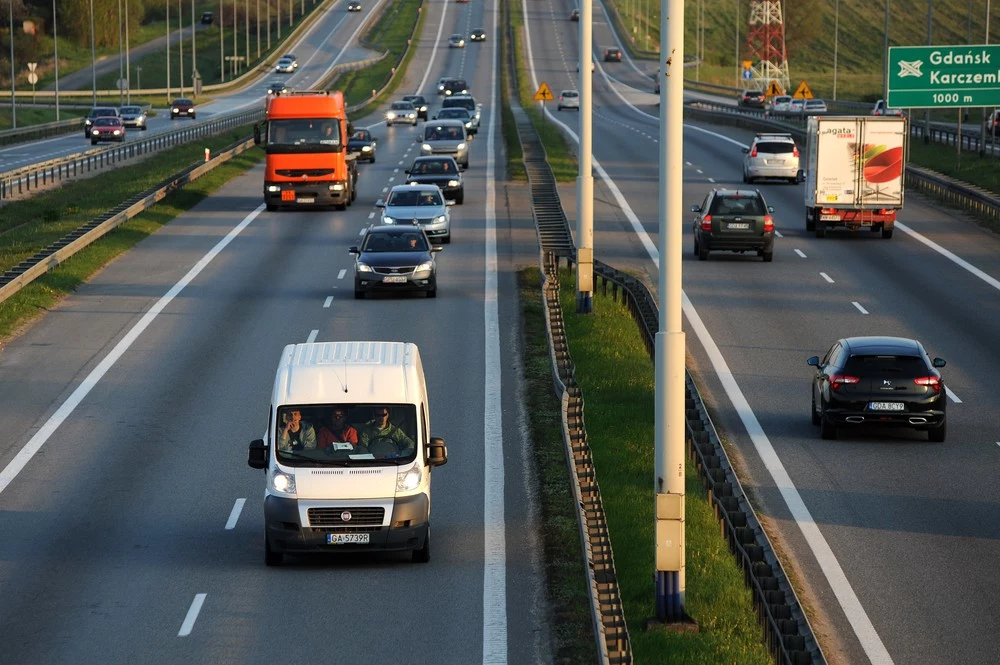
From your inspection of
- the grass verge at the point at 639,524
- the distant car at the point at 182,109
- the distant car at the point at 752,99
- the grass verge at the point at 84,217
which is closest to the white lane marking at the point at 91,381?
the grass verge at the point at 84,217

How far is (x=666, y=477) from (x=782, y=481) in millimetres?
7109

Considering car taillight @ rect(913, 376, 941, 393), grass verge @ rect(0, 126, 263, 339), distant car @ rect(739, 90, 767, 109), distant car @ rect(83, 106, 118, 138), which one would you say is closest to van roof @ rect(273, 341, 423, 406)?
car taillight @ rect(913, 376, 941, 393)

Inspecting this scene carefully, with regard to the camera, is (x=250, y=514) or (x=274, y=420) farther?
(x=250, y=514)

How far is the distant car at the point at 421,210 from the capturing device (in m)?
46.2

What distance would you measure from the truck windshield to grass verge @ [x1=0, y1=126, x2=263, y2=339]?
13.5 ft

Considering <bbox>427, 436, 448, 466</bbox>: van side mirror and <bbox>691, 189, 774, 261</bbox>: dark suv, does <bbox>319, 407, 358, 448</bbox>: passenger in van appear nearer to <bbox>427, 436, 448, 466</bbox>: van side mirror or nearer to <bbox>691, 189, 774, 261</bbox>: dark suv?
<bbox>427, 436, 448, 466</bbox>: van side mirror

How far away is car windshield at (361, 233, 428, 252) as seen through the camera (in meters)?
38.2

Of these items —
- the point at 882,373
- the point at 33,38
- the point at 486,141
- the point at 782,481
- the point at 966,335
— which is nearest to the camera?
the point at 782,481

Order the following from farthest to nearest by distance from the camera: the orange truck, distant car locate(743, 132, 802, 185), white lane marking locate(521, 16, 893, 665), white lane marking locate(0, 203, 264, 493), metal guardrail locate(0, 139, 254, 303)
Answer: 1. distant car locate(743, 132, 802, 185)
2. the orange truck
3. metal guardrail locate(0, 139, 254, 303)
4. white lane marking locate(0, 203, 264, 493)
5. white lane marking locate(521, 16, 893, 665)

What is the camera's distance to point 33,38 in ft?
538

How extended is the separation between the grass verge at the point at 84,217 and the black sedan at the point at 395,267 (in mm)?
6695

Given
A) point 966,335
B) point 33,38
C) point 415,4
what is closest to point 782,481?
point 966,335

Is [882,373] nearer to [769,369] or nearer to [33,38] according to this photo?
[769,369]

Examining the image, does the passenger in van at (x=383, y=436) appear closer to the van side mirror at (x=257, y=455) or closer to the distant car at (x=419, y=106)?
the van side mirror at (x=257, y=455)
